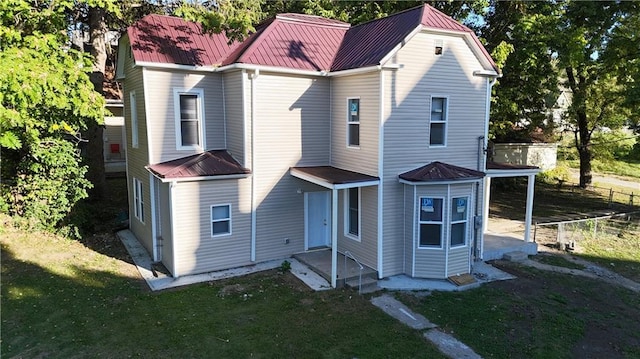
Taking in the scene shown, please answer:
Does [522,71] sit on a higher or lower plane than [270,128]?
higher

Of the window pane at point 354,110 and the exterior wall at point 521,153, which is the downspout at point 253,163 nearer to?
the window pane at point 354,110

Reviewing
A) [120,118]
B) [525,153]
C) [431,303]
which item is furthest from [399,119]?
[120,118]

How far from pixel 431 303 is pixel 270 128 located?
21.5 ft

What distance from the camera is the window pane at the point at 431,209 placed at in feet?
38.9

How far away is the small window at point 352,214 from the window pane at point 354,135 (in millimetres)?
1379

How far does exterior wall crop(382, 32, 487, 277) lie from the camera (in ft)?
→ 38.5

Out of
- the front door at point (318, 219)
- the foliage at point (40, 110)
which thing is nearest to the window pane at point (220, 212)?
the front door at point (318, 219)

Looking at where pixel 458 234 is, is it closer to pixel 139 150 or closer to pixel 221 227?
pixel 221 227

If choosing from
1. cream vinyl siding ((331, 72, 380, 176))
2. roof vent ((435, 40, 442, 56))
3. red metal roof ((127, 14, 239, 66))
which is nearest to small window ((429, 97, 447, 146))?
roof vent ((435, 40, 442, 56))

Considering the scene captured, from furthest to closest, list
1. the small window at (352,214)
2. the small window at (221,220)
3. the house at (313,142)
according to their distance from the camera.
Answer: the small window at (352,214) → the small window at (221,220) → the house at (313,142)

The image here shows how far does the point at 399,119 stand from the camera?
11805mm

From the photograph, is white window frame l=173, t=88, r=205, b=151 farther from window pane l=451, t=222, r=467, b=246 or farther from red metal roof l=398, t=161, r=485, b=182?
window pane l=451, t=222, r=467, b=246

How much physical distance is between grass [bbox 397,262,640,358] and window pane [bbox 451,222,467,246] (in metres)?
1.36

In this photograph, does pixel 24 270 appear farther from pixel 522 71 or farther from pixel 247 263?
pixel 522 71
